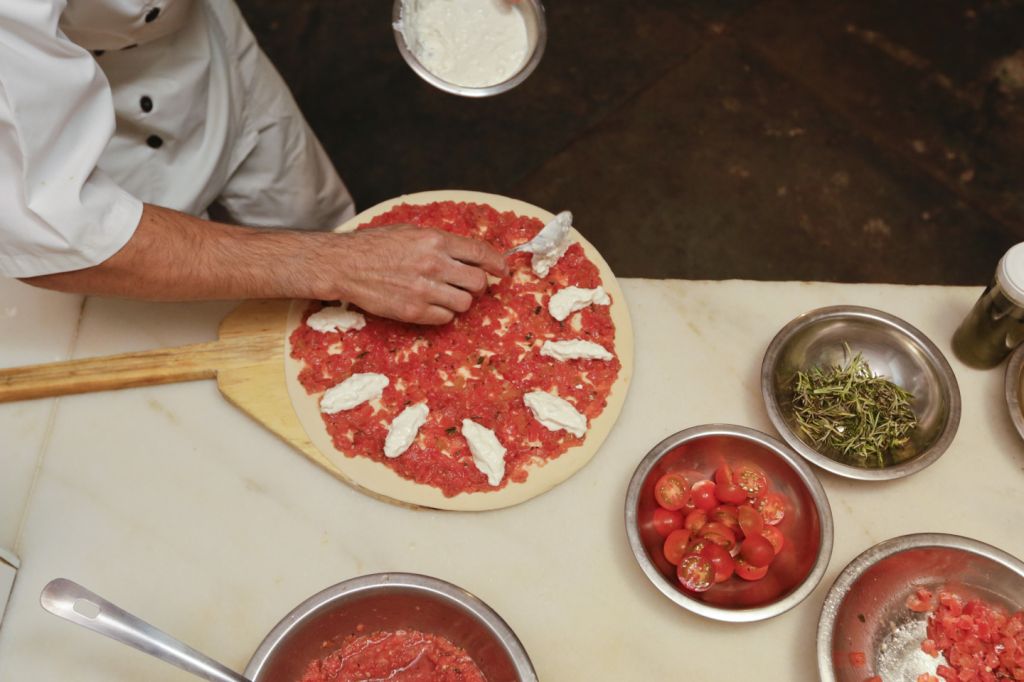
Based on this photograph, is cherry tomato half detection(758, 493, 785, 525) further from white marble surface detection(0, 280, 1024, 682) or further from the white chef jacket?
the white chef jacket

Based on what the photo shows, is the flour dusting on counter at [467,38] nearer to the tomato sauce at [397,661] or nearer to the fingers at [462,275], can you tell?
the fingers at [462,275]

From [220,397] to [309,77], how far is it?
241cm

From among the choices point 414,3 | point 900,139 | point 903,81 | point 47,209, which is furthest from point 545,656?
point 903,81

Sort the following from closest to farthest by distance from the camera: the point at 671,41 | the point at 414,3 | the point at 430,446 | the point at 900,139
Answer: the point at 430,446
the point at 414,3
the point at 900,139
the point at 671,41

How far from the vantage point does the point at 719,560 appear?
63.9 inches

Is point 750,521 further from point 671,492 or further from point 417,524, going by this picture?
point 417,524

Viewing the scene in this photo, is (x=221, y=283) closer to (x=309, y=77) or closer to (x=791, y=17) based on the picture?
(x=309, y=77)

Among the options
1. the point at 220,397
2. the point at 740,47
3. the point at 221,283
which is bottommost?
the point at 740,47

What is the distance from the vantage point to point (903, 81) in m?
3.87

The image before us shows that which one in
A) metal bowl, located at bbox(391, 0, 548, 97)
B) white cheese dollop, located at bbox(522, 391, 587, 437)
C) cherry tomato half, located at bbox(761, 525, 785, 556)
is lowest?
cherry tomato half, located at bbox(761, 525, 785, 556)

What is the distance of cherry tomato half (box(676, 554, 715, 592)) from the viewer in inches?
63.6

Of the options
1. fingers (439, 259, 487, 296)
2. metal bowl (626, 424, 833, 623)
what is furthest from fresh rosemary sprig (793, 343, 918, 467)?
fingers (439, 259, 487, 296)

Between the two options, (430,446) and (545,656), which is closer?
(545,656)

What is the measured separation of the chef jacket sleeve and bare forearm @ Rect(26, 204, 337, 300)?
0.04 m
